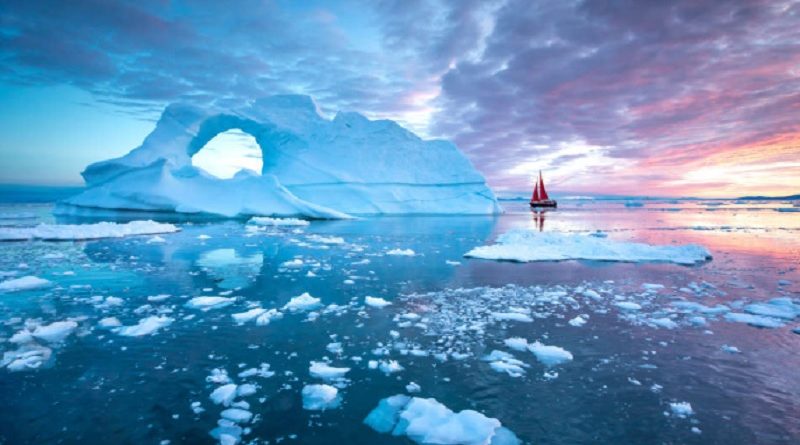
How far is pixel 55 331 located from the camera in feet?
13.2

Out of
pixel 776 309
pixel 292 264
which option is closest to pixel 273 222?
pixel 292 264

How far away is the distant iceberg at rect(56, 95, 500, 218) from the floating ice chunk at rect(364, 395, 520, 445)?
22.0 m

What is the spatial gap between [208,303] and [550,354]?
13.3 ft

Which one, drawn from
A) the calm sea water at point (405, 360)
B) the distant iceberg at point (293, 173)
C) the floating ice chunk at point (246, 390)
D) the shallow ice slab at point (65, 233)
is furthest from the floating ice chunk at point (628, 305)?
the distant iceberg at point (293, 173)

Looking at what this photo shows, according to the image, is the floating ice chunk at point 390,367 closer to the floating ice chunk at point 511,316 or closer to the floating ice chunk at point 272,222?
the floating ice chunk at point 511,316

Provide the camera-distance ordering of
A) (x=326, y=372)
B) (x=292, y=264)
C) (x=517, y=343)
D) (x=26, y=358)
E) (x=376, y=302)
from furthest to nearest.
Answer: (x=292, y=264) < (x=376, y=302) < (x=517, y=343) < (x=26, y=358) < (x=326, y=372)

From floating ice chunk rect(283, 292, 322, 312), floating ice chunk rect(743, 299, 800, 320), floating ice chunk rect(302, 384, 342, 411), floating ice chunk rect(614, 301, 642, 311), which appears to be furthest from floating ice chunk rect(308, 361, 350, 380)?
floating ice chunk rect(743, 299, 800, 320)

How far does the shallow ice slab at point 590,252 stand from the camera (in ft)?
29.6

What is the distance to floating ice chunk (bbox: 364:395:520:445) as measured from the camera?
2295mm

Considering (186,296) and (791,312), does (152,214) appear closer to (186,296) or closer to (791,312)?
(186,296)

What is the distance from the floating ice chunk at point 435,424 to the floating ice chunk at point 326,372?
57 centimetres

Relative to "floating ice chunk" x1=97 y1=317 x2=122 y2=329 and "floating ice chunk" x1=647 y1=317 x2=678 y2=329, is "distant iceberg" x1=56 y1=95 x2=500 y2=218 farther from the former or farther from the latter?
"floating ice chunk" x1=647 y1=317 x2=678 y2=329

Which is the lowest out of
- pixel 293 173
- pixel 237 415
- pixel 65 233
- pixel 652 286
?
pixel 237 415

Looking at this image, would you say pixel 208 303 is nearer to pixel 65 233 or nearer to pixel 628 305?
pixel 628 305
